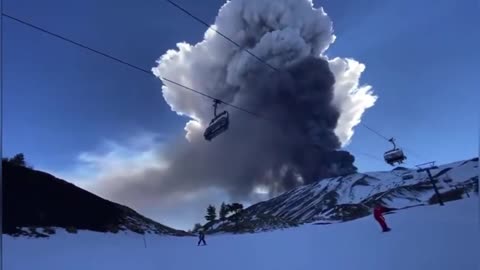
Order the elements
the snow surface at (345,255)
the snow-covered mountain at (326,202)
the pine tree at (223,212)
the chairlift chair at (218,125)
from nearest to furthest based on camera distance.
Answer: the snow surface at (345,255) → the chairlift chair at (218,125) → the snow-covered mountain at (326,202) → the pine tree at (223,212)

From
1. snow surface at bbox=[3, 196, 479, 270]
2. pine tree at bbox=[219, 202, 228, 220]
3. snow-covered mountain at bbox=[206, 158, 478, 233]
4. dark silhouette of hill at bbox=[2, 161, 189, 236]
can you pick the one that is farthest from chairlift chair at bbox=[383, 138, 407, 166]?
pine tree at bbox=[219, 202, 228, 220]

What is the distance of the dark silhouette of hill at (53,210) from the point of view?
1556 cm

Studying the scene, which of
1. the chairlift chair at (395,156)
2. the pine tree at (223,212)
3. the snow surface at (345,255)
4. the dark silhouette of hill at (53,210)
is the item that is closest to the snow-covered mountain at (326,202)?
the pine tree at (223,212)

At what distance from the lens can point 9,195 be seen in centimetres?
1661

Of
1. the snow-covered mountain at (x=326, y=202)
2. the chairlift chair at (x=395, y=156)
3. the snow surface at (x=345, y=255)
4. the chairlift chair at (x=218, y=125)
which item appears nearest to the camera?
the snow surface at (x=345, y=255)

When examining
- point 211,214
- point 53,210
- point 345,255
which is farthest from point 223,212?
point 345,255

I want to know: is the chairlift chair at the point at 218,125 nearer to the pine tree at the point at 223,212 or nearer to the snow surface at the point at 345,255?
the snow surface at the point at 345,255

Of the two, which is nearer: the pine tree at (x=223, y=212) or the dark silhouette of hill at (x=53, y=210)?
the dark silhouette of hill at (x=53, y=210)

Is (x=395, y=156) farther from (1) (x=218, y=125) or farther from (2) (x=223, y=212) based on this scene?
(2) (x=223, y=212)

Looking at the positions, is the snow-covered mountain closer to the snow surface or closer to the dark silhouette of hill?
the dark silhouette of hill

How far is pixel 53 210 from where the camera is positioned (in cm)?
1789

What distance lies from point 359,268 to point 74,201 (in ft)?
55.9

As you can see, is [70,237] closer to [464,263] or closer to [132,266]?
[132,266]

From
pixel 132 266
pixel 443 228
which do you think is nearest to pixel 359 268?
pixel 443 228
